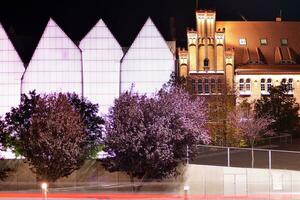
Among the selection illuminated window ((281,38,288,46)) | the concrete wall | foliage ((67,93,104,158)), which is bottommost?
the concrete wall

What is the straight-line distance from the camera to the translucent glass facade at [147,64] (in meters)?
76.4

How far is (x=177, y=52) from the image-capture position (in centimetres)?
8338

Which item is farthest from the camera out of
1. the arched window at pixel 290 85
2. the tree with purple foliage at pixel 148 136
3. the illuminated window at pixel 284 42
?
the illuminated window at pixel 284 42

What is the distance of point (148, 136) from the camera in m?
52.6

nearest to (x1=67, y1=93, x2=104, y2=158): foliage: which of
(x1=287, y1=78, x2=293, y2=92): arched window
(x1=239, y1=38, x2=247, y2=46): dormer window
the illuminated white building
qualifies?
the illuminated white building

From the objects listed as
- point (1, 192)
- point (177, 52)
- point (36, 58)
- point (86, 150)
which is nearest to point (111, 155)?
point (86, 150)

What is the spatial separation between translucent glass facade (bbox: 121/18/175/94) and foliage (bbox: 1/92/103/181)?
18538 mm

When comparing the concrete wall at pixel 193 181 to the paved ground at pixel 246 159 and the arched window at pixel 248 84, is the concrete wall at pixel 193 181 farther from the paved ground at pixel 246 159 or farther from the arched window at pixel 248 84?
the arched window at pixel 248 84

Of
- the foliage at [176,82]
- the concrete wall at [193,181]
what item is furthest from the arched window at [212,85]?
the concrete wall at [193,181]

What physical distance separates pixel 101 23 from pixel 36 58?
8062 millimetres

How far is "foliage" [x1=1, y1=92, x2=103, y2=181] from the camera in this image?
53.5 metres

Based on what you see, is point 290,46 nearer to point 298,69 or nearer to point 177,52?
point 298,69

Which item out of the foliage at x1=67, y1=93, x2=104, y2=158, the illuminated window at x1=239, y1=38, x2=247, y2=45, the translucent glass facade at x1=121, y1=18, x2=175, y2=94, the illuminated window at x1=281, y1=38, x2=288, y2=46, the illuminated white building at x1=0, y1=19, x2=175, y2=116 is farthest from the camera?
the illuminated window at x1=281, y1=38, x2=288, y2=46

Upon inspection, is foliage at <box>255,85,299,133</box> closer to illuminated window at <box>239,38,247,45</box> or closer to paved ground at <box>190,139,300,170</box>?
illuminated window at <box>239,38,247,45</box>
